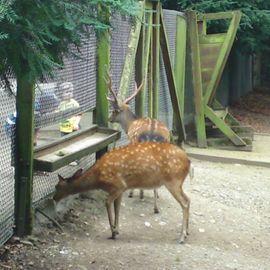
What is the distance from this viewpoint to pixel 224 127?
36.2 feet

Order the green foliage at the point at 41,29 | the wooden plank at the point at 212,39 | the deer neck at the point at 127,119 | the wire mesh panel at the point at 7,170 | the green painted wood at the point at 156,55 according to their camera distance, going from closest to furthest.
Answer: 1. the green foliage at the point at 41,29
2. the wire mesh panel at the point at 7,170
3. the deer neck at the point at 127,119
4. the green painted wood at the point at 156,55
5. the wooden plank at the point at 212,39

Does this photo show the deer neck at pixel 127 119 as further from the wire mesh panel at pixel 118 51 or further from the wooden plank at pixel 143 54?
the wooden plank at pixel 143 54

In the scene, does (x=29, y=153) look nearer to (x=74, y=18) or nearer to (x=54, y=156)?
(x=54, y=156)

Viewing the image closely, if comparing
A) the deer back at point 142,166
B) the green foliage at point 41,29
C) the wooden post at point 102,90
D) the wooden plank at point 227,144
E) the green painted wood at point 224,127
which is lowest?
the wooden plank at point 227,144

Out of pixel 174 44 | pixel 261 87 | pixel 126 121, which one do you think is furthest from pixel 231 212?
pixel 261 87

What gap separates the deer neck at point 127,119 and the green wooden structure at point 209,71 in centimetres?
346

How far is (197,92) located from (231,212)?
4339mm

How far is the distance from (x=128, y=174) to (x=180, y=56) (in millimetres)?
5066

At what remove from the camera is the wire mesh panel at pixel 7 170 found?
4.73 m

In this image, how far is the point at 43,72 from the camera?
2988 mm

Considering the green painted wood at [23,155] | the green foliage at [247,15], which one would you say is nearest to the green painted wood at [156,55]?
the green painted wood at [23,155]

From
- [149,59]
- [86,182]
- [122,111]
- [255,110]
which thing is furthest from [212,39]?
[255,110]

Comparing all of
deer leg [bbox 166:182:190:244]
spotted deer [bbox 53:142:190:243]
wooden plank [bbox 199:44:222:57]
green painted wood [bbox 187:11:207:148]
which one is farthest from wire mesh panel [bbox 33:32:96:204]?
wooden plank [bbox 199:44:222:57]

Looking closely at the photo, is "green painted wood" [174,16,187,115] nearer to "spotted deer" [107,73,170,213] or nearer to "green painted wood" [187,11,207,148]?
"green painted wood" [187,11,207,148]
